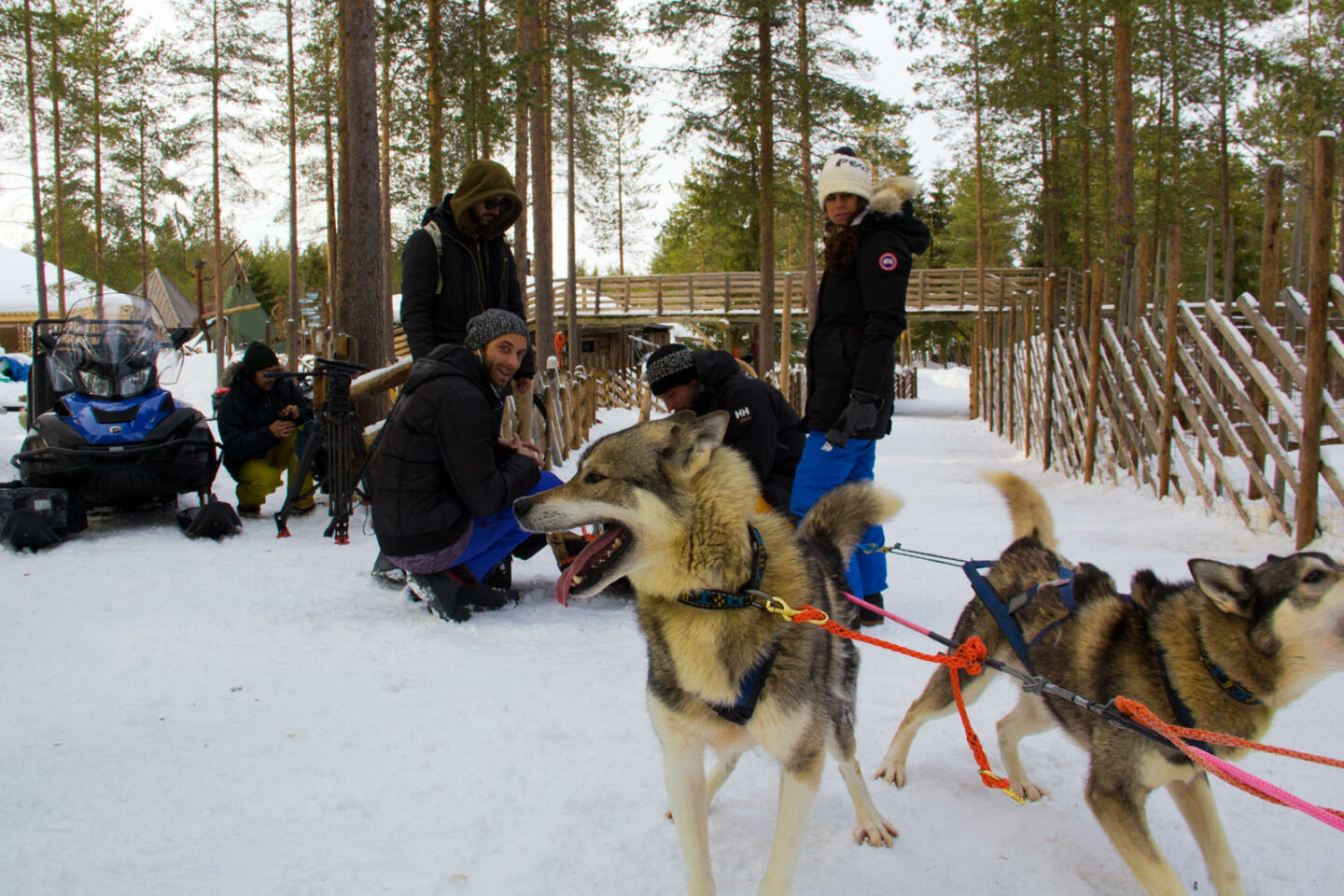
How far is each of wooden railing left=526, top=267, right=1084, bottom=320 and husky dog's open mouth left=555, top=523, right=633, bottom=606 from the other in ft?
79.1

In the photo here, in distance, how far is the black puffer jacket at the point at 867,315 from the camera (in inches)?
144

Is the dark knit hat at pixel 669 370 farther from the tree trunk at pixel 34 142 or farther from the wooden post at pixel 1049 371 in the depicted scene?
the tree trunk at pixel 34 142

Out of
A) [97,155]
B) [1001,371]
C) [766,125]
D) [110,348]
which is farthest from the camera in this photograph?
[97,155]

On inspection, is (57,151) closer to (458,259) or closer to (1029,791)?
(458,259)

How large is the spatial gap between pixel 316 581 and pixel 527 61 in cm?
775

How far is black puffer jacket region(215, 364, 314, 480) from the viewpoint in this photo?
5.43 meters

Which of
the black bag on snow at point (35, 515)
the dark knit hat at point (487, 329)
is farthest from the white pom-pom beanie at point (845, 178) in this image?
the black bag on snow at point (35, 515)

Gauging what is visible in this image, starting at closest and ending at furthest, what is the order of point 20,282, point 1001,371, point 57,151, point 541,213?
point 541,213 → point 1001,371 → point 57,151 → point 20,282

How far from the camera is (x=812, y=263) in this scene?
20.8 m

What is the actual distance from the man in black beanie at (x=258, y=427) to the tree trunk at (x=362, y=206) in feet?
2.58

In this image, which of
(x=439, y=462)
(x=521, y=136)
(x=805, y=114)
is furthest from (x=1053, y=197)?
(x=439, y=462)

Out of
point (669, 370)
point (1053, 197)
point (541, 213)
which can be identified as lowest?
point (669, 370)

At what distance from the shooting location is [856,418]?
360 centimetres

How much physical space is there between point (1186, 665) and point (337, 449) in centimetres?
465
